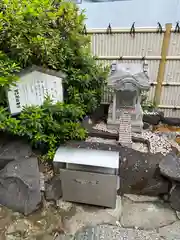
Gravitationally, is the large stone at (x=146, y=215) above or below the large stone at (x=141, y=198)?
below

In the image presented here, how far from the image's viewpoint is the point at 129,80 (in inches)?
124

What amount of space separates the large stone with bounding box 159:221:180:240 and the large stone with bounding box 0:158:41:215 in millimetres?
1500

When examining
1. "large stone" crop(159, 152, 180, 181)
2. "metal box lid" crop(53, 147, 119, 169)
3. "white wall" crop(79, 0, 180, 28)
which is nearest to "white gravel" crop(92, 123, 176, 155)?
"large stone" crop(159, 152, 180, 181)

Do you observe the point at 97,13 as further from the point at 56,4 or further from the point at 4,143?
the point at 4,143

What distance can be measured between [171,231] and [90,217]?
960 millimetres

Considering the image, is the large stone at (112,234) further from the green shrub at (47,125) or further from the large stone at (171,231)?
the green shrub at (47,125)

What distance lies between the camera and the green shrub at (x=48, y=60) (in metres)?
2.38

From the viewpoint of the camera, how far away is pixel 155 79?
4.34 metres

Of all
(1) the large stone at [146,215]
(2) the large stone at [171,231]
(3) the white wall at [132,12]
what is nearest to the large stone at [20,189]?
(1) the large stone at [146,215]

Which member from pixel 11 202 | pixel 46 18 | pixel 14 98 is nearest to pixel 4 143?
pixel 14 98

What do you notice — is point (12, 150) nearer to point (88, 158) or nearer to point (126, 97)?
point (88, 158)

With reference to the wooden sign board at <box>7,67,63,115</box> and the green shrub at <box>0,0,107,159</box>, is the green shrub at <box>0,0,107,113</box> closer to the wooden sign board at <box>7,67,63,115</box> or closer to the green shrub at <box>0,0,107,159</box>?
the green shrub at <box>0,0,107,159</box>

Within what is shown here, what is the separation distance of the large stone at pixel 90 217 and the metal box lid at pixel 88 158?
71cm

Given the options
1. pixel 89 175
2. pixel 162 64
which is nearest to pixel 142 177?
pixel 89 175
